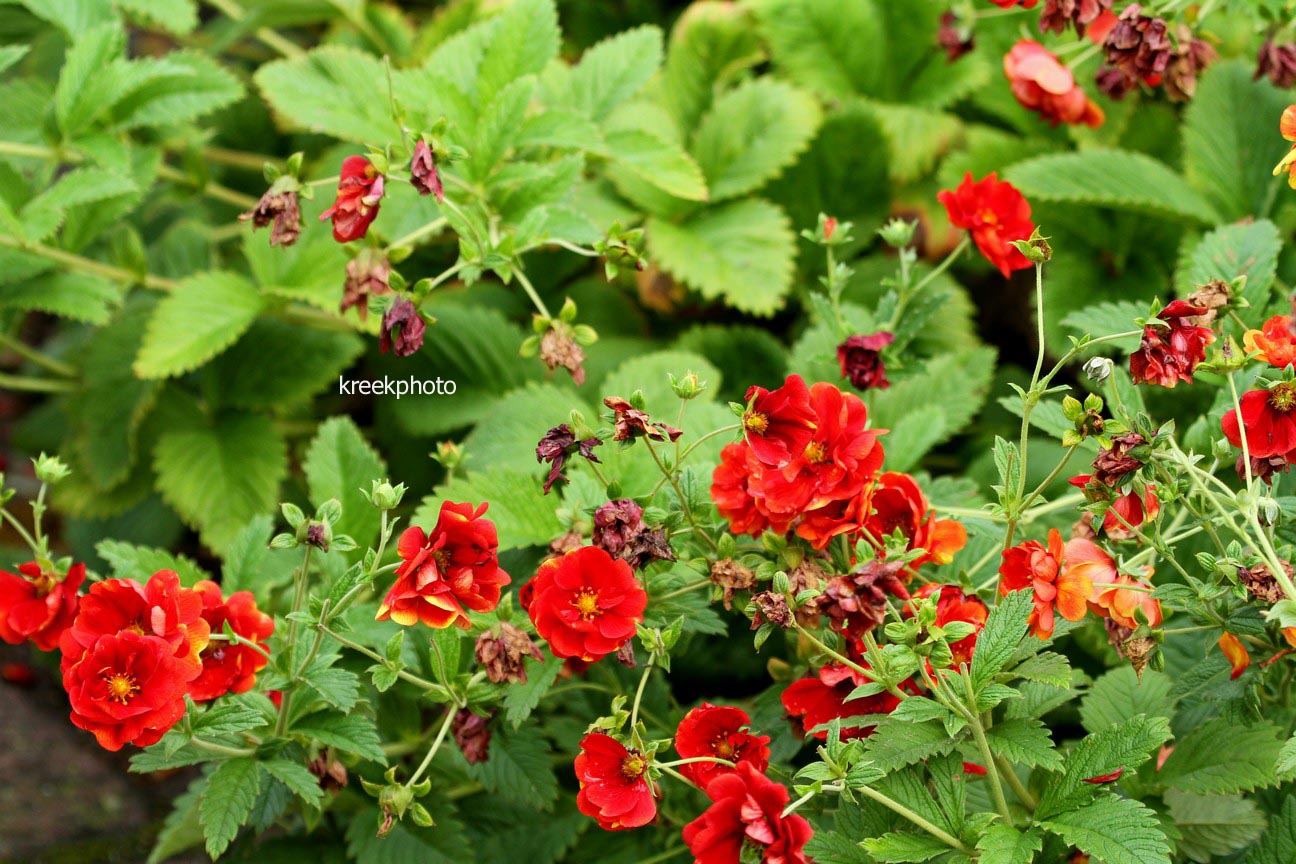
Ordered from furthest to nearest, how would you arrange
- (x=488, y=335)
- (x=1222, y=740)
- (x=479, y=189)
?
(x=488, y=335)
(x=479, y=189)
(x=1222, y=740)

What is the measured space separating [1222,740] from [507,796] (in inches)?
28.2

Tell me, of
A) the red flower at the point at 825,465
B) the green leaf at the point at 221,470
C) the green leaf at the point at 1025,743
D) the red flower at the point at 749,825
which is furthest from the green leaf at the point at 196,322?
the green leaf at the point at 1025,743

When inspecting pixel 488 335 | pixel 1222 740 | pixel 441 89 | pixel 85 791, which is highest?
pixel 441 89

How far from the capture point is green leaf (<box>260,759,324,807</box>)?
1.08 m

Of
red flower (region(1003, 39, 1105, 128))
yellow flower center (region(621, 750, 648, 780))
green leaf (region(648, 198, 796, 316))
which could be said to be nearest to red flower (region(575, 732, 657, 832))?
yellow flower center (region(621, 750, 648, 780))

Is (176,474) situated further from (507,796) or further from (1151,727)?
(1151,727)

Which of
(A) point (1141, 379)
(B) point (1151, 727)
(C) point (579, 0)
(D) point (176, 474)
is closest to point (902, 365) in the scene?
(A) point (1141, 379)

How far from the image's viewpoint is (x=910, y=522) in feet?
3.68

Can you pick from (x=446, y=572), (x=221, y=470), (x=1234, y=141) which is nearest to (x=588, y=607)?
(x=446, y=572)

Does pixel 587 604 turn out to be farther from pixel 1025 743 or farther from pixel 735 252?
pixel 735 252

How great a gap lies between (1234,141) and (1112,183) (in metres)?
0.21

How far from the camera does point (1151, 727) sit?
997 mm

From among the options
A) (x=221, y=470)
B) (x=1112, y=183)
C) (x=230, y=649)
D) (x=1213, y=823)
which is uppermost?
(x=1112, y=183)

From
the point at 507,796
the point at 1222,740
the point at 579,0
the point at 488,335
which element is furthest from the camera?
the point at 579,0
